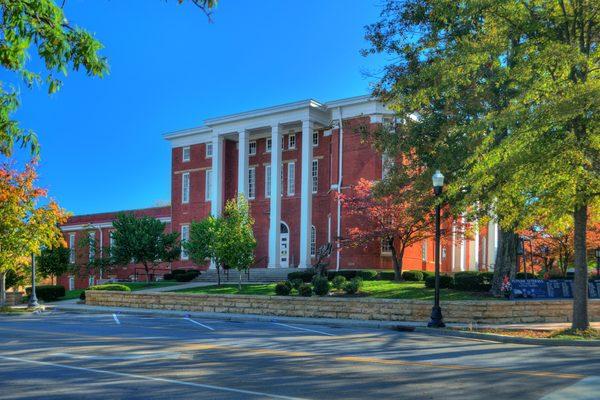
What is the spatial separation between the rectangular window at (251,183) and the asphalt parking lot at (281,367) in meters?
31.2

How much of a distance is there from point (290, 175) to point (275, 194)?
2.86 meters

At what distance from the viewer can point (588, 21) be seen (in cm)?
1563

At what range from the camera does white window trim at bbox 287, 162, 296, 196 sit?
44.7m

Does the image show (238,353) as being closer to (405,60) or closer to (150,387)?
(150,387)

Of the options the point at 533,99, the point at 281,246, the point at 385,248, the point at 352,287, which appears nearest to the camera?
the point at 533,99

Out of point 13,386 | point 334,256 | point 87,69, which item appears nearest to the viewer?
point 87,69

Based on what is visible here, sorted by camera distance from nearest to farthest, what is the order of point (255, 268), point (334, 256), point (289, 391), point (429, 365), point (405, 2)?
1. point (289, 391)
2. point (429, 365)
3. point (405, 2)
4. point (334, 256)
5. point (255, 268)

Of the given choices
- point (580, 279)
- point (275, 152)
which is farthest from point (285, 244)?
point (580, 279)

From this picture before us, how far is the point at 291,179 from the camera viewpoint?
44.8m

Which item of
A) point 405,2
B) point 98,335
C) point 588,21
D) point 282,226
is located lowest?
point 98,335

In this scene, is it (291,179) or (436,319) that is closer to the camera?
(436,319)

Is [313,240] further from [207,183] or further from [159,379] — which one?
[159,379]

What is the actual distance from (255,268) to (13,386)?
34.2 meters

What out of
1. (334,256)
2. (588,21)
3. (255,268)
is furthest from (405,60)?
(255,268)
